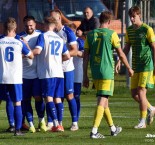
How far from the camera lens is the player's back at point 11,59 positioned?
1463 cm

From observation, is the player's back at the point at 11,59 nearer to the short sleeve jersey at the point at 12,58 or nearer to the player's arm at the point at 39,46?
the short sleeve jersey at the point at 12,58

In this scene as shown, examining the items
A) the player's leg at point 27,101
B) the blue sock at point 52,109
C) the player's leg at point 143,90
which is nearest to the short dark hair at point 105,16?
the blue sock at point 52,109

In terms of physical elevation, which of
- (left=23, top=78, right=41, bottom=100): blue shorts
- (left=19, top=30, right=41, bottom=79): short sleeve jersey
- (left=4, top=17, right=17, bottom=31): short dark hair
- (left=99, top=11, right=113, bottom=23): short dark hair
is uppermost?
(left=99, top=11, right=113, bottom=23): short dark hair

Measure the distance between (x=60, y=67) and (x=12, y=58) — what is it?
1.02m

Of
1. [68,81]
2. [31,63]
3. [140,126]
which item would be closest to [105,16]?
[31,63]

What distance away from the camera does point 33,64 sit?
15.6m

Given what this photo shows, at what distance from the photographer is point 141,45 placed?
15.9 m

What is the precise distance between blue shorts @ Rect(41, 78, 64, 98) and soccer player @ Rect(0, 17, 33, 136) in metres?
0.68

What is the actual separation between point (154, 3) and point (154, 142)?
15969 millimetres

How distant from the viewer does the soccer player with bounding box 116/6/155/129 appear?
15773 millimetres

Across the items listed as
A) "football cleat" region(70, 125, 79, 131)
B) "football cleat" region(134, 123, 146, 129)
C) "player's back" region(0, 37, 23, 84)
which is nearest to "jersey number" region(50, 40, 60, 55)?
"player's back" region(0, 37, 23, 84)

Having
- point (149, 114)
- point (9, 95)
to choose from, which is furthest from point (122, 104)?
point (9, 95)

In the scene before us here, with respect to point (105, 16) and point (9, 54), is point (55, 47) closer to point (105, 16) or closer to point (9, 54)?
point (9, 54)

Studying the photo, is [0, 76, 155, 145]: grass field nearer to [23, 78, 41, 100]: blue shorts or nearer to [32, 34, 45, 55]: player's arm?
[23, 78, 41, 100]: blue shorts
